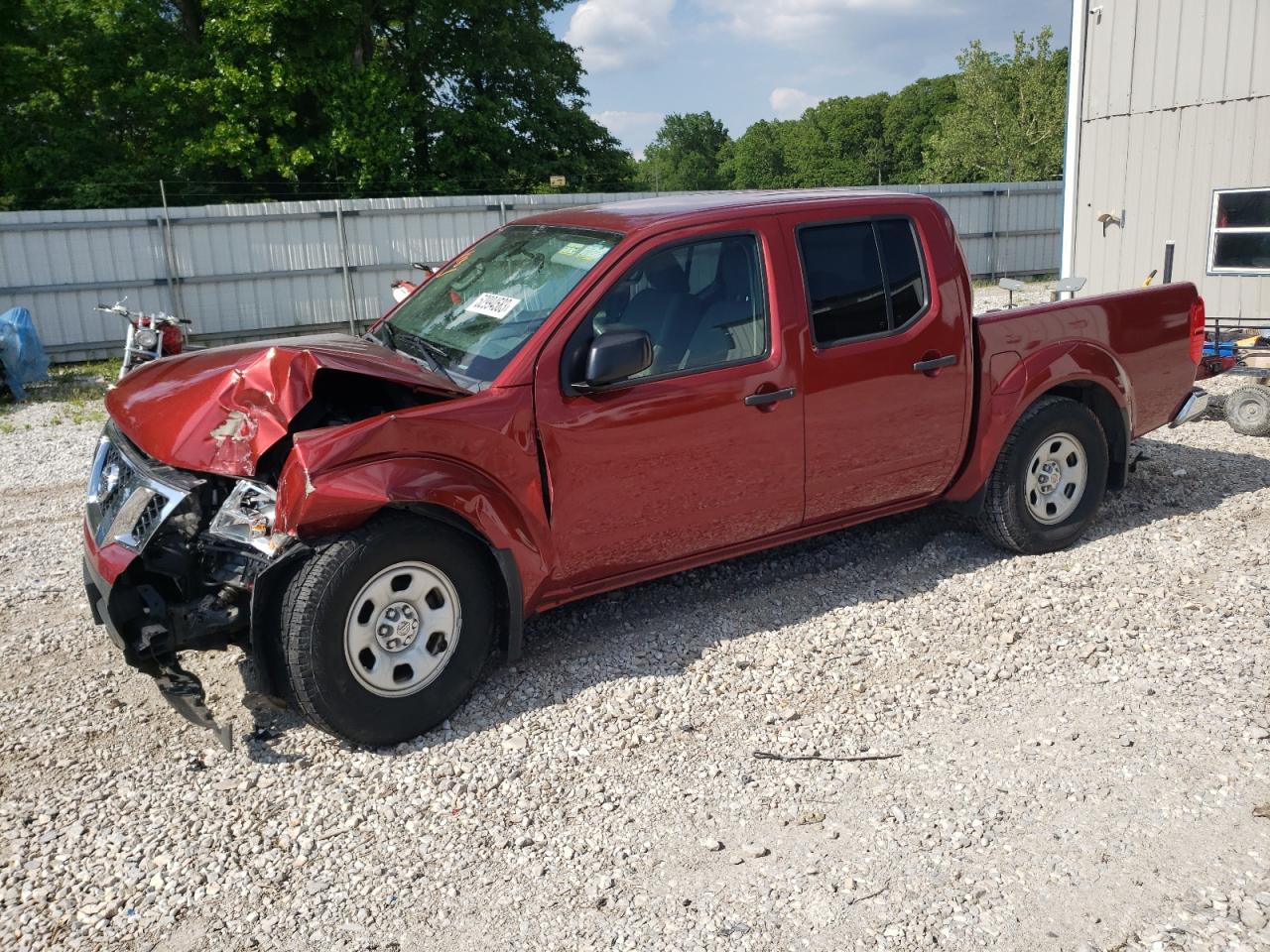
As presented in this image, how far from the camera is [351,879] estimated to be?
320 centimetres

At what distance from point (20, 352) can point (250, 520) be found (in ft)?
34.5

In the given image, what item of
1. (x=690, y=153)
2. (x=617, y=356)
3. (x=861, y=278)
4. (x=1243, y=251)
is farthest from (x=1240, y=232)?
(x=690, y=153)

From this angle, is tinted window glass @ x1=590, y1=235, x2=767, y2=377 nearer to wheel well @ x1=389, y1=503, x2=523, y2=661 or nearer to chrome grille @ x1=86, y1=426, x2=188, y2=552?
wheel well @ x1=389, y1=503, x2=523, y2=661

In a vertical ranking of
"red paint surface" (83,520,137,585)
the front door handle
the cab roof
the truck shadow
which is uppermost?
the cab roof

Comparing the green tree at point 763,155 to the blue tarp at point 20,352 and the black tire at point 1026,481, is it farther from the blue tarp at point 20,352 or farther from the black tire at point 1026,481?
the black tire at point 1026,481

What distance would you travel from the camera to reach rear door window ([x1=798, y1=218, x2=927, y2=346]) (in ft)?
15.5

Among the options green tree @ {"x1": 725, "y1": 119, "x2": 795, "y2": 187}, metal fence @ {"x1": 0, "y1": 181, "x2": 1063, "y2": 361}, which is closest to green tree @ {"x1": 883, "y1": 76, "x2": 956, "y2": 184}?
green tree @ {"x1": 725, "y1": 119, "x2": 795, "y2": 187}

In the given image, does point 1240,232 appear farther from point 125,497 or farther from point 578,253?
point 125,497

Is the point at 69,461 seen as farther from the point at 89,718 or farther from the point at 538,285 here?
the point at 538,285

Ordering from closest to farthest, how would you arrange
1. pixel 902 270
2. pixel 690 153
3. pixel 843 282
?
pixel 843 282 < pixel 902 270 < pixel 690 153

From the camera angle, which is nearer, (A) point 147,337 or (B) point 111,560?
(B) point 111,560

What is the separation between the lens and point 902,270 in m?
5.02

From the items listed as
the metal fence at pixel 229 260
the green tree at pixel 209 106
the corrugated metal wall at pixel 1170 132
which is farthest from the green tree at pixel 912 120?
the corrugated metal wall at pixel 1170 132

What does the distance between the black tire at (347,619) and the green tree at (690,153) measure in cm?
10756
